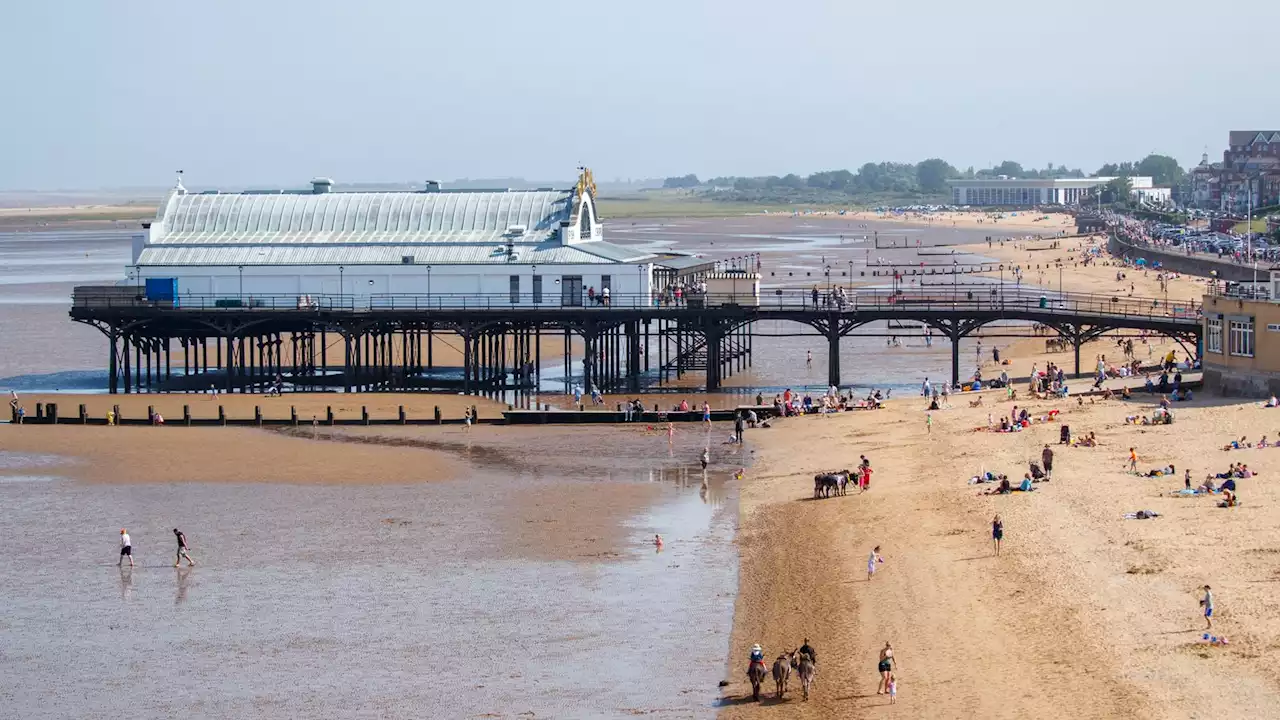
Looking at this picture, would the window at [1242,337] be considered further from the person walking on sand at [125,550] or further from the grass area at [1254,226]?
the grass area at [1254,226]

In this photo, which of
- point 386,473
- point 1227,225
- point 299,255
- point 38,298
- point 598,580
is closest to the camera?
point 598,580

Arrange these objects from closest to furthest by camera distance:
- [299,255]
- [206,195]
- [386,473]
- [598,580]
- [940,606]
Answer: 1. [940,606]
2. [598,580]
3. [386,473]
4. [299,255]
5. [206,195]

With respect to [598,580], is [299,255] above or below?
above

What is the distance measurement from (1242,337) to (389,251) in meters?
32.3

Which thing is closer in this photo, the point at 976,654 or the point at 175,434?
the point at 976,654

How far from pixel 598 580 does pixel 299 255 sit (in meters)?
37.3

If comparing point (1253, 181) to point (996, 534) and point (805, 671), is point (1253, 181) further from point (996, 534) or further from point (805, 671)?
point (805, 671)

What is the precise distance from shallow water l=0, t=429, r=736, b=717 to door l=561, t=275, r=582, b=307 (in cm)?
2155

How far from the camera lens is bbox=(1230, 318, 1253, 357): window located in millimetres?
49781

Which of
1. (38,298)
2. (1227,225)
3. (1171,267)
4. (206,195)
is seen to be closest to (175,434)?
(206,195)

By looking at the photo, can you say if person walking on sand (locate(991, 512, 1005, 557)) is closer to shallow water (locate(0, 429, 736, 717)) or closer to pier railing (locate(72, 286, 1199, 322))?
shallow water (locate(0, 429, 736, 717))

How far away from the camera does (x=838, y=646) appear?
28312 mm

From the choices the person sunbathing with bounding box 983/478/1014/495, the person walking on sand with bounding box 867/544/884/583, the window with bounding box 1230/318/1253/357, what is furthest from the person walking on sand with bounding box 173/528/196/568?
the window with bounding box 1230/318/1253/357

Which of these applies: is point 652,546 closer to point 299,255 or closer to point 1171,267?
point 299,255
